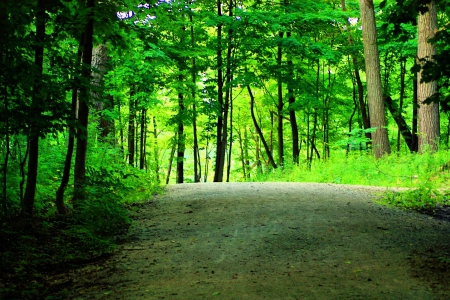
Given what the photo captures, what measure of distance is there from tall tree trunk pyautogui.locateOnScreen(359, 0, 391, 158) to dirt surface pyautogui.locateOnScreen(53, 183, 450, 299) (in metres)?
8.29

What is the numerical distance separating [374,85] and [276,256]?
501 inches

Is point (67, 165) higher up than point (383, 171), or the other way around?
point (67, 165)

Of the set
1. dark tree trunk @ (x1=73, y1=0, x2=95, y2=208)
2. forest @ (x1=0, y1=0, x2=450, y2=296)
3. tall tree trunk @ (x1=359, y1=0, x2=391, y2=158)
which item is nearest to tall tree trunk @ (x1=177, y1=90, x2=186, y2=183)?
forest @ (x1=0, y1=0, x2=450, y2=296)

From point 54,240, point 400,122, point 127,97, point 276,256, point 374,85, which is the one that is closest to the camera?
point 276,256

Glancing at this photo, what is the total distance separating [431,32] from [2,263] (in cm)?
1418

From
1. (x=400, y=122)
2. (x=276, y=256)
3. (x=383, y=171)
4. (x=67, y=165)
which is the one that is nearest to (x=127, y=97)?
(x=383, y=171)

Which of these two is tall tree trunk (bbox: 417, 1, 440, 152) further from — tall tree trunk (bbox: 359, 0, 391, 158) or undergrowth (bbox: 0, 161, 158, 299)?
undergrowth (bbox: 0, 161, 158, 299)

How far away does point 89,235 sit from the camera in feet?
18.6

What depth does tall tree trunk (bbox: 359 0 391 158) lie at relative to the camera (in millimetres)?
15641

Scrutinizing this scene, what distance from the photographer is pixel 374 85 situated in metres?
15.8

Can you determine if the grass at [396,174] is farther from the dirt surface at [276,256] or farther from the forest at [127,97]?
the dirt surface at [276,256]

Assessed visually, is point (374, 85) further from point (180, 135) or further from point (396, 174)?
point (180, 135)

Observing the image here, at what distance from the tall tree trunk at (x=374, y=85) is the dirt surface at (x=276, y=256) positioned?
829cm

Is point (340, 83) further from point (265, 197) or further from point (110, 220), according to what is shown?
point (110, 220)
